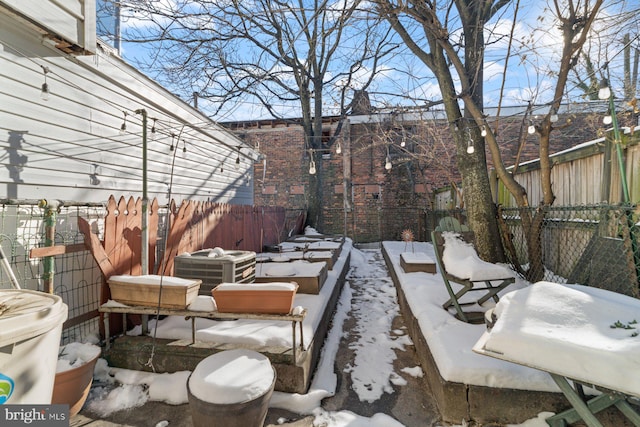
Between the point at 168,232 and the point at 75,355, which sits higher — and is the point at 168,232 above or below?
above

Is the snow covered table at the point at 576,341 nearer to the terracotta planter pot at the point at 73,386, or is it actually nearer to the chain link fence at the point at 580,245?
the chain link fence at the point at 580,245

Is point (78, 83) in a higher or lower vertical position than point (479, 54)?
lower

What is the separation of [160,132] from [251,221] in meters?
2.69

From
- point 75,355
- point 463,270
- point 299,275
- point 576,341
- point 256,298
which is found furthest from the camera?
point 299,275

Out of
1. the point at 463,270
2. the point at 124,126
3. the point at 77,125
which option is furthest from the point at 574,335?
the point at 124,126

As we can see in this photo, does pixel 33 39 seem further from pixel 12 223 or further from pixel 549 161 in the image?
pixel 549 161

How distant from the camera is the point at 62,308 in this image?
4.29ft

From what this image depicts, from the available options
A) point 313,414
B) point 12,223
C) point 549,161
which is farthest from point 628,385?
point 12,223

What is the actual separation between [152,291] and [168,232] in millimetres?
1152

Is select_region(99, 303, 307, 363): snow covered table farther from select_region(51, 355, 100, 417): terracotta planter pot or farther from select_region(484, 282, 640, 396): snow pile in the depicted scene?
select_region(484, 282, 640, 396): snow pile

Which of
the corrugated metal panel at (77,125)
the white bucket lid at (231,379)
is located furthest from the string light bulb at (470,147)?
the white bucket lid at (231,379)

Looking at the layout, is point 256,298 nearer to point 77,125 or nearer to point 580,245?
point 77,125

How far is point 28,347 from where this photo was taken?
1126 mm

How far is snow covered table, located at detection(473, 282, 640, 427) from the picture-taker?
4.09ft
